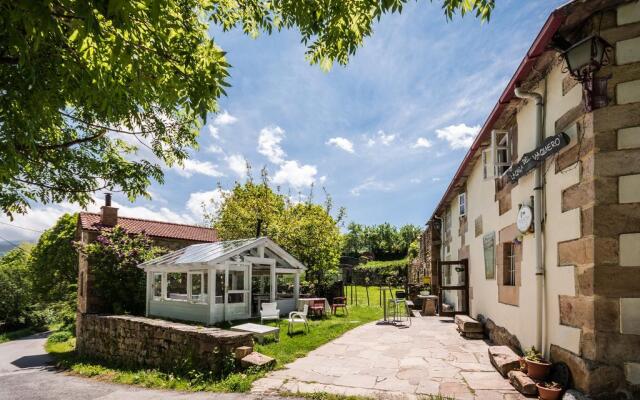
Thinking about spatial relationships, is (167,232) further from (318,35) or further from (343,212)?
(318,35)

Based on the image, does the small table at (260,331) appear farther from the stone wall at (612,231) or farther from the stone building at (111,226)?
the stone building at (111,226)

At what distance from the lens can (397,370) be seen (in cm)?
657

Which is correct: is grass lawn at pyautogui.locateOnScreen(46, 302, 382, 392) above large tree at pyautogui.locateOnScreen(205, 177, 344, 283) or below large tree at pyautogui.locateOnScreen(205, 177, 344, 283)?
below

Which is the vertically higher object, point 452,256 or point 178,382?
point 452,256

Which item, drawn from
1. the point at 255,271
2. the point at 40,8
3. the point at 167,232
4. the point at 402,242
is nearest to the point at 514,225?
the point at 40,8

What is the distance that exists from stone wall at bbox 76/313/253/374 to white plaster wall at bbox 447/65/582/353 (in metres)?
4.98

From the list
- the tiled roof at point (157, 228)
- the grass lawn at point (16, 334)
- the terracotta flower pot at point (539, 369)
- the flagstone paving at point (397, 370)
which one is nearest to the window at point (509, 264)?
the flagstone paving at point (397, 370)

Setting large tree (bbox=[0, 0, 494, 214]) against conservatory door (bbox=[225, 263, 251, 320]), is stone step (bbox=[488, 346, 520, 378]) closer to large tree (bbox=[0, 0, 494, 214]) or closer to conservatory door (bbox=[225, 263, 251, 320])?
large tree (bbox=[0, 0, 494, 214])

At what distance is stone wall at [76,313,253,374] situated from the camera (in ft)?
24.7

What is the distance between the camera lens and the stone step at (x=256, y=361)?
6918 mm

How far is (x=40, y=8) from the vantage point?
2248 millimetres

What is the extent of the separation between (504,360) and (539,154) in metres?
3.15

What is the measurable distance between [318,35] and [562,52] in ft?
10.4

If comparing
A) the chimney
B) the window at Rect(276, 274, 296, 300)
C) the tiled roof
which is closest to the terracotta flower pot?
the window at Rect(276, 274, 296, 300)
